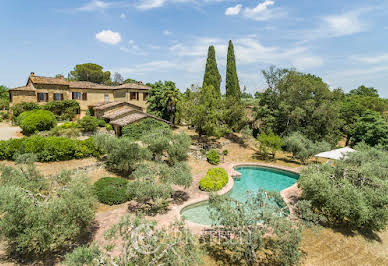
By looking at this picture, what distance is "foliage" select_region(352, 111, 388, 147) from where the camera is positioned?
99.5ft

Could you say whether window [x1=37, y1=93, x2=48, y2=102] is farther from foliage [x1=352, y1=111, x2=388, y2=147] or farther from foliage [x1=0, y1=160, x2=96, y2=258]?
foliage [x1=352, y1=111, x2=388, y2=147]

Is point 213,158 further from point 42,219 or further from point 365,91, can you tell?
point 365,91

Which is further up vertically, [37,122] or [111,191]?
[37,122]

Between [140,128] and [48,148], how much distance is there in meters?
14.1

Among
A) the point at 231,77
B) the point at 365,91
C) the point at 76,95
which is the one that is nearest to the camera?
the point at 76,95

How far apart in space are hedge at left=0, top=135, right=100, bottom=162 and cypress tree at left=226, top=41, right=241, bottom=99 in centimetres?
3469

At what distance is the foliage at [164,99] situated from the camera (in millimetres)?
36500

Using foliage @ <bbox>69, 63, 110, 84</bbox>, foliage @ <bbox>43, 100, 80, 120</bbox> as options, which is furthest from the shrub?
foliage @ <bbox>69, 63, 110, 84</bbox>

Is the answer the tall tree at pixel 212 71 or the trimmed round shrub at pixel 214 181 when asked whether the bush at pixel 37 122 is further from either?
the tall tree at pixel 212 71

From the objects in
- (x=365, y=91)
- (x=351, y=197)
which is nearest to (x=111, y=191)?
(x=351, y=197)

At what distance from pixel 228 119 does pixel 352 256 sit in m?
24.5

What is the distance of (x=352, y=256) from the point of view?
11109 mm

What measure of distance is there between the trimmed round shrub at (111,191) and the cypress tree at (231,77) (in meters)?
37.1

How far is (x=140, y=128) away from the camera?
32.0 metres
